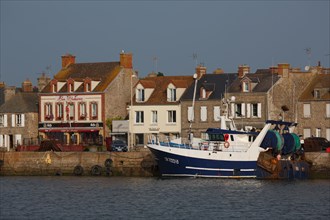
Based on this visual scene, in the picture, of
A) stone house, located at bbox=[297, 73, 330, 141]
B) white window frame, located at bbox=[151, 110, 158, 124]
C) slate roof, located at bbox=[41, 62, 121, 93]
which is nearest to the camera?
stone house, located at bbox=[297, 73, 330, 141]

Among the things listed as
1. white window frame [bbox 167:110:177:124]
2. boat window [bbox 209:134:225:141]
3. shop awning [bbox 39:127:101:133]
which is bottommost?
boat window [bbox 209:134:225:141]

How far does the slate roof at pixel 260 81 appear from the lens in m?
97.4

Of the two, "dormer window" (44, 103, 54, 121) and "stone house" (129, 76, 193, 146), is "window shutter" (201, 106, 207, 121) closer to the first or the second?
"stone house" (129, 76, 193, 146)

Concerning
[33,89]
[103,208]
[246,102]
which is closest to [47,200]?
[103,208]

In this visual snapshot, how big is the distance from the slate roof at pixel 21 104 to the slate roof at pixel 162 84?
11363 millimetres

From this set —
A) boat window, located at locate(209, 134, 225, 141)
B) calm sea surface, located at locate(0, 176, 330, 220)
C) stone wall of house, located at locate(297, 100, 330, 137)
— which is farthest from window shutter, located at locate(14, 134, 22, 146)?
boat window, located at locate(209, 134, 225, 141)

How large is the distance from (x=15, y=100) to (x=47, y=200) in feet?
142

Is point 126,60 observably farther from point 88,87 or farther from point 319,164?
point 319,164

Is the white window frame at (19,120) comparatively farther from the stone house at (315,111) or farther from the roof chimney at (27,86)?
the stone house at (315,111)

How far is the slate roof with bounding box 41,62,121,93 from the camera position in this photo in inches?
4154

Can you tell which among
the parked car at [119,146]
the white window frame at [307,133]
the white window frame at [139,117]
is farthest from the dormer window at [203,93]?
the white window frame at [307,133]

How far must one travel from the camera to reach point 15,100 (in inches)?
4353

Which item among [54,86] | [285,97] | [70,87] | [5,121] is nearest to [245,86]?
[285,97]

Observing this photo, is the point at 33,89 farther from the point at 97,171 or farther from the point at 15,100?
the point at 97,171
